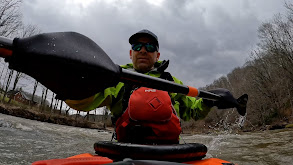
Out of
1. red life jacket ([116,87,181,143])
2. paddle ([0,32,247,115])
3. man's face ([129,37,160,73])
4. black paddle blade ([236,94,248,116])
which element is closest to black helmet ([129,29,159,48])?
man's face ([129,37,160,73])

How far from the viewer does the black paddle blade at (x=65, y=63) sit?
2.34 feet

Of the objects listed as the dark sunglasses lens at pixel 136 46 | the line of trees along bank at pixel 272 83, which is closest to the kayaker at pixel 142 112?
the dark sunglasses lens at pixel 136 46

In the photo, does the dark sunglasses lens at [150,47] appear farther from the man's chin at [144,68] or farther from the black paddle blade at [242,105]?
the black paddle blade at [242,105]

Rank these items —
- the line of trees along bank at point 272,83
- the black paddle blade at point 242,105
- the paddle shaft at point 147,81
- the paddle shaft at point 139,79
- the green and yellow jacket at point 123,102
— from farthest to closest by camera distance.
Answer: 1. the line of trees along bank at point 272,83
2. the black paddle blade at point 242,105
3. the green and yellow jacket at point 123,102
4. the paddle shaft at point 147,81
5. the paddle shaft at point 139,79

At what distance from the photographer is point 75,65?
0.76 meters

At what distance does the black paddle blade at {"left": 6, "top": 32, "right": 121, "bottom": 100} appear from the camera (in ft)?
2.34

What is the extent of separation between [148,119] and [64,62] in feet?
2.78

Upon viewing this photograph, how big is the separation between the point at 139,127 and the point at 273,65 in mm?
25141

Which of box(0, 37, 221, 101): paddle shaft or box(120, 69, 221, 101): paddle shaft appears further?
box(120, 69, 221, 101): paddle shaft

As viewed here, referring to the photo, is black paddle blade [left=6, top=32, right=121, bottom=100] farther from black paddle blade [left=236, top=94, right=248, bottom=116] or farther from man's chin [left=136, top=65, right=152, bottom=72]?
black paddle blade [left=236, top=94, right=248, bottom=116]

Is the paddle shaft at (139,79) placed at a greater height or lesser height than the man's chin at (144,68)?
lesser

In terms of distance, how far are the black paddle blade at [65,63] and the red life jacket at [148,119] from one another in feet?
1.97

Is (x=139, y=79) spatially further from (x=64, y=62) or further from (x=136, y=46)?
(x=136, y=46)

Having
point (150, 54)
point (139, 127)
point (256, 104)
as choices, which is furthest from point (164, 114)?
point (256, 104)
